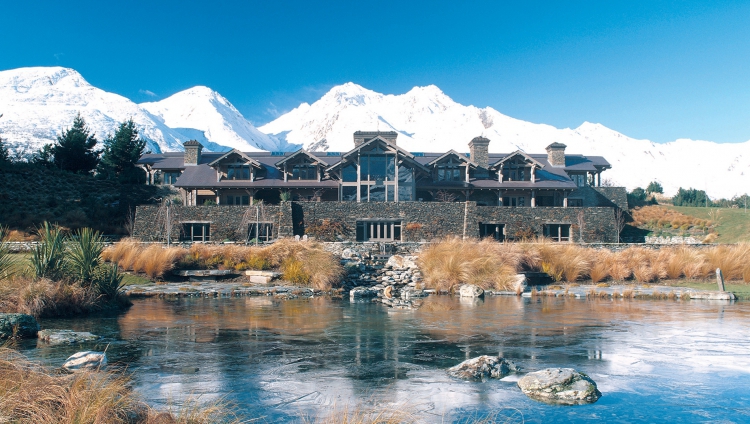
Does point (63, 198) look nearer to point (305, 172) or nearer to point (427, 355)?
point (305, 172)

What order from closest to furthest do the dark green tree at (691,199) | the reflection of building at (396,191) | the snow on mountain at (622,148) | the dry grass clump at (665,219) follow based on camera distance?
1. the reflection of building at (396,191)
2. the dry grass clump at (665,219)
3. the dark green tree at (691,199)
4. the snow on mountain at (622,148)

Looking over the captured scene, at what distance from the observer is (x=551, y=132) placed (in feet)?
606

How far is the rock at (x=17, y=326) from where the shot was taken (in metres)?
11.6

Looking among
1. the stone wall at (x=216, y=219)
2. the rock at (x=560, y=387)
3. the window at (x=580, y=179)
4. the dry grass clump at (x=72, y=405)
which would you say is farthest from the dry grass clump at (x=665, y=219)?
the dry grass clump at (x=72, y=405)

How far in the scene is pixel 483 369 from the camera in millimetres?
9352

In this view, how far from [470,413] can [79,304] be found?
12.5m

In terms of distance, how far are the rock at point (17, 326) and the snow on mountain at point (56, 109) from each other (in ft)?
344

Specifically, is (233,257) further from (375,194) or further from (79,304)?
(375,194)

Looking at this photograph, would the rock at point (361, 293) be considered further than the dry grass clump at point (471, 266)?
No

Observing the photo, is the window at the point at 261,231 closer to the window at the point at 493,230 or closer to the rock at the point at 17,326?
the window at the point at 493,230

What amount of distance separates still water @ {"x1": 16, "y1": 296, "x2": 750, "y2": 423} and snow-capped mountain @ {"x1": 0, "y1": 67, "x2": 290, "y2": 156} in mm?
105905

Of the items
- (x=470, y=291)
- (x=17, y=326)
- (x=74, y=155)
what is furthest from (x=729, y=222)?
(x=74, y=155)

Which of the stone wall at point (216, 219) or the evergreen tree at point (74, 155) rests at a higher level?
the evergreen tree at point (74, 155)

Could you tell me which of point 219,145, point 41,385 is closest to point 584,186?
point 41,385
